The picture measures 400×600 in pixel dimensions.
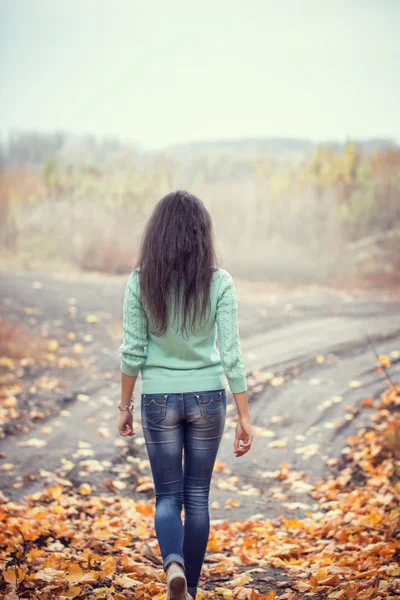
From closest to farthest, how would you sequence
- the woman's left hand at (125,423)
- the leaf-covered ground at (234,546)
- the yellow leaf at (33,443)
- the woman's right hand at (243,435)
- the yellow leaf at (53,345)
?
1. the woman's right hand at (243,435)
2. the woman's left hand at (125,423)
3. the leaf-covered ground at (234,546)
4. the yellow leaf at (33,443)
5. the yellow leaf at (53,345)

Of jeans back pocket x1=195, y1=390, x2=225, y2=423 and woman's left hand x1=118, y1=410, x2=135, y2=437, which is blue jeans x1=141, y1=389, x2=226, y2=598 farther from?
woman's left hand x1=118, y1=410, x2=135, y2=437

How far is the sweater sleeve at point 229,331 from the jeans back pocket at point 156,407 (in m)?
0.26

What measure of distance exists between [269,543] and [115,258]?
538 centimetres

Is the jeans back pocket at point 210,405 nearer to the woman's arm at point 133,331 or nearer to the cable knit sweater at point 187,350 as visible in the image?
the cable knit sweater at point 187,350

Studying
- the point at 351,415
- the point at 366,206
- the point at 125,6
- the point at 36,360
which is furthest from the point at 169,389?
the point at 125,6

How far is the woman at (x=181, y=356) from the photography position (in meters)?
2.15

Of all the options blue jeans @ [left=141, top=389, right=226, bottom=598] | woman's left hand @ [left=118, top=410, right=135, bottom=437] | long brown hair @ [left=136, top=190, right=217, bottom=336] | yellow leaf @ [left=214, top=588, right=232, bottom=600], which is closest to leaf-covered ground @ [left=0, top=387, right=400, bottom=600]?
yellow leaf @ [left=214, top=588, right=232, bottom=600]

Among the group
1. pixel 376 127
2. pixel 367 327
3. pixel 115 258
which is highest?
pixel 376 127

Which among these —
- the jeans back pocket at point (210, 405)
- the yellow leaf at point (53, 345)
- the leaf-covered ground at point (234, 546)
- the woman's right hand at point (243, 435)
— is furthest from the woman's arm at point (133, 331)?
the yellow leaf at point (53, 345)

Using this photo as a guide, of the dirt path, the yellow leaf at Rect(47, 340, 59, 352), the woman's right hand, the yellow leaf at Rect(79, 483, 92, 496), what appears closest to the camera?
the woman's right hand

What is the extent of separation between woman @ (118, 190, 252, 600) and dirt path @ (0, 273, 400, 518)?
208 cm

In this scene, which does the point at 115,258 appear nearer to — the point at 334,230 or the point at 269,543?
the point at 334,230

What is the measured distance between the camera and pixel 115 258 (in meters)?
8.27

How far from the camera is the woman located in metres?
2.15
